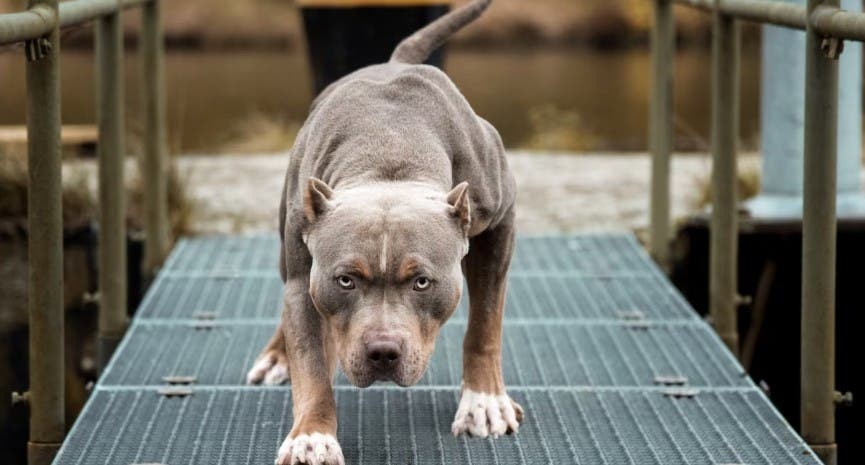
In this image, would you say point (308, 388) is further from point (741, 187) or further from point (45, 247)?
point (741, 187)

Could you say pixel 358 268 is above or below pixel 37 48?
below

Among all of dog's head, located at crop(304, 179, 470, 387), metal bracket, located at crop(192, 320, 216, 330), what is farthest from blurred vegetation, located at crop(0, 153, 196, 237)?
dog's head, located at crop(304, 179, 470, 387)

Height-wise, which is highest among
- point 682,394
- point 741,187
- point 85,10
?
point 85,10

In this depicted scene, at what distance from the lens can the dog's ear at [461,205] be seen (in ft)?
12.4

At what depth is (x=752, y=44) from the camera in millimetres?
15242

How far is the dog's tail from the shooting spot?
4945 millimetres

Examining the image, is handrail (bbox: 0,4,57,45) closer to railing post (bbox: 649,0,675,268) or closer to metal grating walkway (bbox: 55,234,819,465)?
metal grating walkway (bbox: 55,234,819,465)

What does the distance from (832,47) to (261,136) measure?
30.8 feet

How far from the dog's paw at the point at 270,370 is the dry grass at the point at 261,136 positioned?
7.37 metres

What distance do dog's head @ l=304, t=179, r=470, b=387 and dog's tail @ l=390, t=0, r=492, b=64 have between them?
3.92ft

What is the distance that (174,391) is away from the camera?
482 centimetres

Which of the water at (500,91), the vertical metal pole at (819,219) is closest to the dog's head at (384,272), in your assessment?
the vertical metal pole at (819,219)

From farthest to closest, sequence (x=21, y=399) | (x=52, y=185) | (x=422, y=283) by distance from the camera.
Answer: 1. (x=21, y=399)
2. (x=52, y=185)
3. (x=422, y=283)

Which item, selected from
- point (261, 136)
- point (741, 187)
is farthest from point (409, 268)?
point (261, 136)
